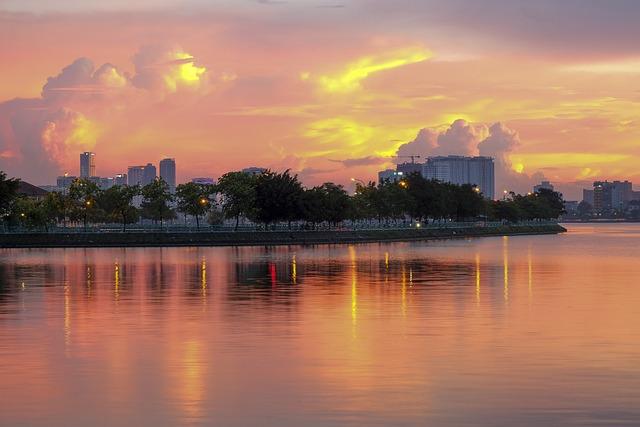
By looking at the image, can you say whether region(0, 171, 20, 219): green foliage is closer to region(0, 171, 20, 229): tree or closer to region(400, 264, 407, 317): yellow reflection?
region(0, 171, 20, 229): tree

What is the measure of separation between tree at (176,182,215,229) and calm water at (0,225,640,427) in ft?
380

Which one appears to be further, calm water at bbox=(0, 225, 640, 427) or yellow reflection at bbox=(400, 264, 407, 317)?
yellow reflection at bbox=(400, 264, 407, 317)

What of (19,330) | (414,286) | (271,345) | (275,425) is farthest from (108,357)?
(414,286)

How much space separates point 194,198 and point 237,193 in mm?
11678

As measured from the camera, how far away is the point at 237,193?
6403 inches

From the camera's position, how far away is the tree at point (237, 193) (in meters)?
162

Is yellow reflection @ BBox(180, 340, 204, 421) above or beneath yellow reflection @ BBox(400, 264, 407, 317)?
above

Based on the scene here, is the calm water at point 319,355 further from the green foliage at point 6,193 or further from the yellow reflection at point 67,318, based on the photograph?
the green foliage at point 6,193

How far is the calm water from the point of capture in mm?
20219

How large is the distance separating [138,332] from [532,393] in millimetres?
15226

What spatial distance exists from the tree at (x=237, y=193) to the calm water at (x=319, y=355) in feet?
347

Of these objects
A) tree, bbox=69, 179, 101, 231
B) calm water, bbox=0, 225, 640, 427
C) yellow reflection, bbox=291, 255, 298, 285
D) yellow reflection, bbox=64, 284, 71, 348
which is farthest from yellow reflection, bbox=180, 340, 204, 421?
tree, bbox=69, 179, 101, 231

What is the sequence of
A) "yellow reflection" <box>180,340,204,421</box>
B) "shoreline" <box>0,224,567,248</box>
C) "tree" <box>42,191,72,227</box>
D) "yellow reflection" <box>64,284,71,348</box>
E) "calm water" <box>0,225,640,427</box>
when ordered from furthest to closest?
"tree" <box>42,191,72,227</box>
"shoreline" <box>0,224,567,248</box>
"yellow reflection" <box>64,284,71,348</box>
"yellow reflection" <box>180,340,204,421</box>
"calm water" <box>0,225,640,427</box>

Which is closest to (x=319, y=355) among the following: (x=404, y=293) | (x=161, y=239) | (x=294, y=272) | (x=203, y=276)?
(x=404, y=293)
